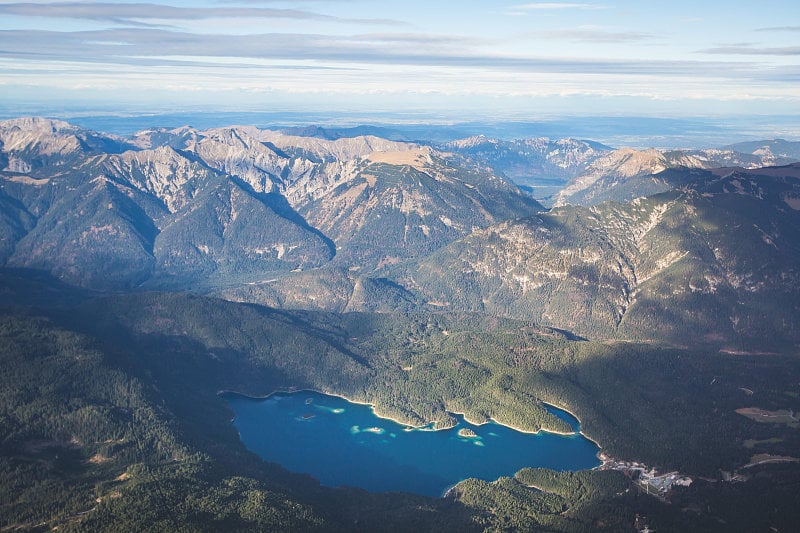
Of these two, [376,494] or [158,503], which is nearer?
[158,503]

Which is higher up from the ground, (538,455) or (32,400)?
(32,400)

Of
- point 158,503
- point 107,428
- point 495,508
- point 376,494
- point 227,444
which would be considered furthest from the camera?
point 227,444

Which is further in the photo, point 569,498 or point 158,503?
point 569,498

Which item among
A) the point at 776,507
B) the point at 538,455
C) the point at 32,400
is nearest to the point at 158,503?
the point at 32,400

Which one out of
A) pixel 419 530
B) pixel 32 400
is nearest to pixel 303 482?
pixel 419 530

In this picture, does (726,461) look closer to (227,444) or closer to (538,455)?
(538,455)

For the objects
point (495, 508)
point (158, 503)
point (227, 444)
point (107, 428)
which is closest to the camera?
point (158, 503)

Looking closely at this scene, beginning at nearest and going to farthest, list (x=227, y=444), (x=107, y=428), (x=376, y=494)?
(x=376, y=494), (x=107, y=428), (x=227, y=444)

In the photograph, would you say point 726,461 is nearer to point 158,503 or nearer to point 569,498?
point 569,498

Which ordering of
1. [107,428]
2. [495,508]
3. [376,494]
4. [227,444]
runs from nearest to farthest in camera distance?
1. [495,508]
2. [376,494]
3. [107,428]
4. [227,444]
